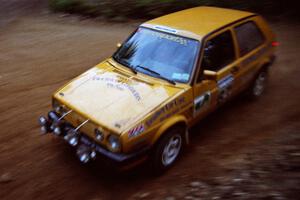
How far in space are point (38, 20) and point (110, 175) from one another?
354 inches

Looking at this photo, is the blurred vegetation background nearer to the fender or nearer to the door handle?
the door handle

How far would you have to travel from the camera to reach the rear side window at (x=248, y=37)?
5801 mm

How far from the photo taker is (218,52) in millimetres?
5375

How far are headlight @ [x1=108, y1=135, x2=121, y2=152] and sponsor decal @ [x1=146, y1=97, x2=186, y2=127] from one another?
1.42ft

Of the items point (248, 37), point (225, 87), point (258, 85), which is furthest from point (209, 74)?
point (258, 85)

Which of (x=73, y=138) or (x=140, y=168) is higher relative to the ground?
(x=73, y=138)

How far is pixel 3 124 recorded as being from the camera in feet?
19.6

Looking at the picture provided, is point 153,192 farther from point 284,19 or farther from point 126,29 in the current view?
point 284,19

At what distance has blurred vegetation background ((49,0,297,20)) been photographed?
11.3 m

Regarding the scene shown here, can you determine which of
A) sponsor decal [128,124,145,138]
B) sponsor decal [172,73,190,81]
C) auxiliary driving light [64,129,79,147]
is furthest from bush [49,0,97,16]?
sponsor decal [128,124,145,138]

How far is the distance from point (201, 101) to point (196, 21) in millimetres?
1333

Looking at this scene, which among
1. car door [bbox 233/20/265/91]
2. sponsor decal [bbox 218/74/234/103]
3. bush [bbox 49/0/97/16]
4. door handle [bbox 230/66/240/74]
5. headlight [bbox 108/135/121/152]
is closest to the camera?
headlight [bbox 108/135/121/152]

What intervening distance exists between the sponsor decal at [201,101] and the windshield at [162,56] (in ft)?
1.23

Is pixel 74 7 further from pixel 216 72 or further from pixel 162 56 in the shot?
pixel 216 72
